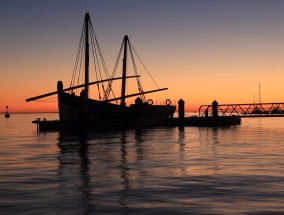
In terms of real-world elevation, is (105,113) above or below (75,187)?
above

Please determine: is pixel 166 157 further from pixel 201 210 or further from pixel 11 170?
pixel 201 210

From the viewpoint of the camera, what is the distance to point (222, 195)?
1341 centimetres

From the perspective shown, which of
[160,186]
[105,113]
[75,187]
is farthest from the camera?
[105,113]

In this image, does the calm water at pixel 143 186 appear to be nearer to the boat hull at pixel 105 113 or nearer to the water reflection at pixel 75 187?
the water reflection at pixel 75 187

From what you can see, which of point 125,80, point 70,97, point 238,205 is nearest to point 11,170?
point 238,205

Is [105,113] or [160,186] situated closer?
[160,186]

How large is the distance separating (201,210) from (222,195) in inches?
87.3

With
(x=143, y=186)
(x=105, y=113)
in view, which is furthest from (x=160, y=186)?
(x=105, y=113)

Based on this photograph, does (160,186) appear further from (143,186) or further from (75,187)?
(75,187)

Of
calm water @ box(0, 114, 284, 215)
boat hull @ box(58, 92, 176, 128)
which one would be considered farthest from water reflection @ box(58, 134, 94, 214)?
boat hull @ box(58, 92, 176, 128)

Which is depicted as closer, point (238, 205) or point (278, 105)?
point (238, 205)

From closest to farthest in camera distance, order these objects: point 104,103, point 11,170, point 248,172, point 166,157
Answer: point 248,172, point 11,170, point 166,157, point 104,103

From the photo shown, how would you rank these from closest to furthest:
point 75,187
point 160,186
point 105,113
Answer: point 75,187, point 160,186, point 105,113

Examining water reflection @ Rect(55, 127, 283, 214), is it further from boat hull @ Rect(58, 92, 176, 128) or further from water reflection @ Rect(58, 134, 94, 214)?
boat hull @ Rect(58, 92, 176, 128)
